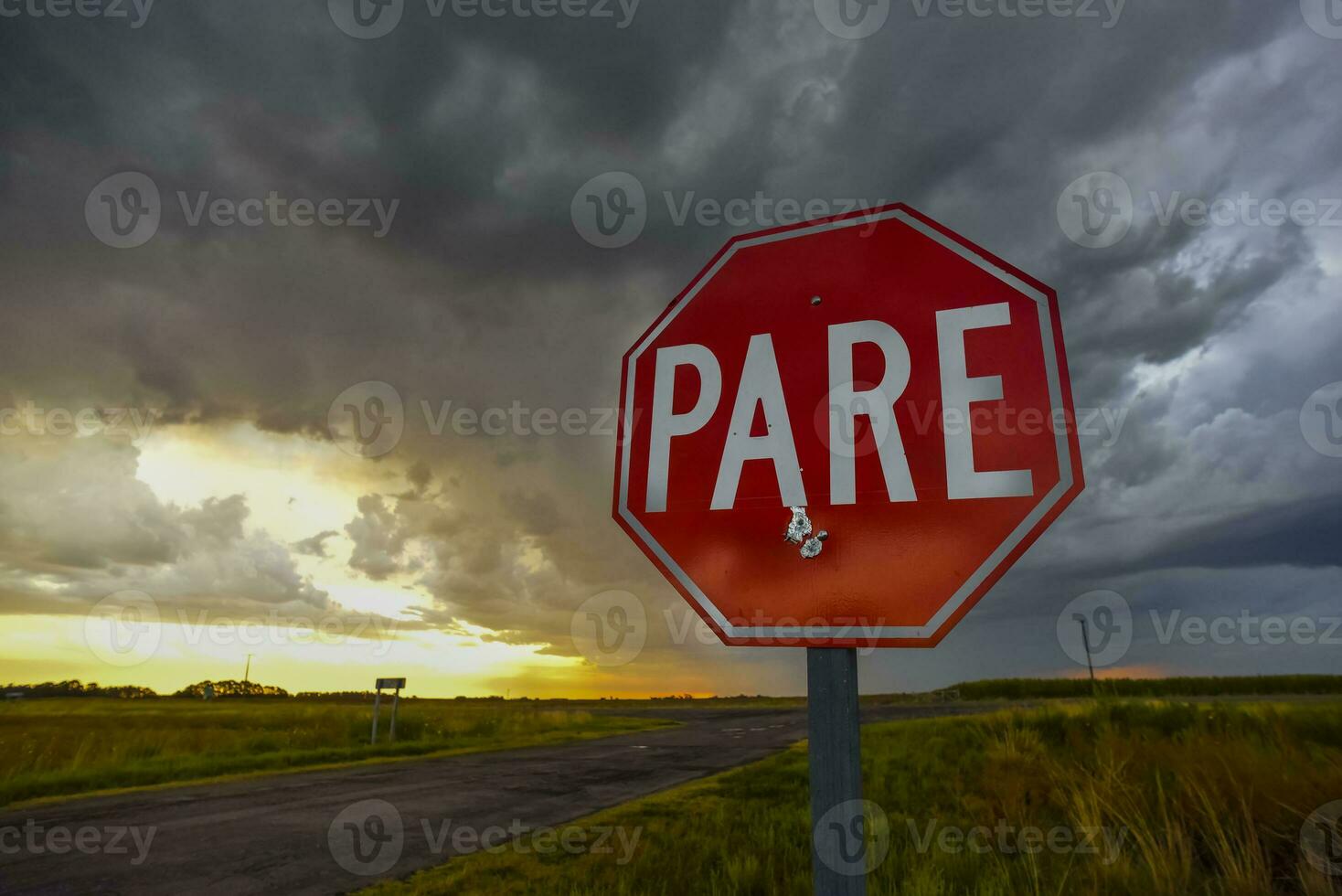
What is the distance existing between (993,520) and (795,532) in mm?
472

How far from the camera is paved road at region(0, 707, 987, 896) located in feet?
17.5

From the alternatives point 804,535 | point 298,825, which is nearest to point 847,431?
point 804,535

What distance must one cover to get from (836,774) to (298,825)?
7.47 m

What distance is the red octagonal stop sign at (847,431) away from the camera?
5.36 ft

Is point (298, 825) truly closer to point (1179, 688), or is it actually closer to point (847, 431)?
point (847, 431)

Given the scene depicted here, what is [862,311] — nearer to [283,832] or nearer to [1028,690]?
[283,832]

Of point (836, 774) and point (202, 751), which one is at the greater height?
point (836, 774)

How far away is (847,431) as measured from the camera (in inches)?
72.9

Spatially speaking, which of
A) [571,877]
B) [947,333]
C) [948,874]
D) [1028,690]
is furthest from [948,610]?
[1028,690]

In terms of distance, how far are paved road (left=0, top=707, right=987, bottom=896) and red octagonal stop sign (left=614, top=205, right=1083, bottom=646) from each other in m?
4.39

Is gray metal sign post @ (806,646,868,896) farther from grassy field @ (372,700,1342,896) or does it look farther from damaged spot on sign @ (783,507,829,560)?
grassy field @ (372,700,1342,896)

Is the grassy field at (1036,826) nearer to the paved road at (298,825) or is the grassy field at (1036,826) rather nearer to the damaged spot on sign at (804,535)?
the paved road at (298,825)

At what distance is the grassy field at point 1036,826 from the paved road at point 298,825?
85cm

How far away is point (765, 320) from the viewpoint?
2090 millimetres
